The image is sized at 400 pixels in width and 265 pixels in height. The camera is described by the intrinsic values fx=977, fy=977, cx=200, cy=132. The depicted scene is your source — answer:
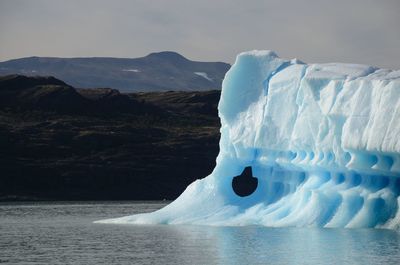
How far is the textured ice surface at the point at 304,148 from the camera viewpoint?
40000mm

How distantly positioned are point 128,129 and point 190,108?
27279mm

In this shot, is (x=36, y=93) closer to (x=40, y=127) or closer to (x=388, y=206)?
(x=40, y=127)

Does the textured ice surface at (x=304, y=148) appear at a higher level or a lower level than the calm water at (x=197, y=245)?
higher

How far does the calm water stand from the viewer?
33.9 m

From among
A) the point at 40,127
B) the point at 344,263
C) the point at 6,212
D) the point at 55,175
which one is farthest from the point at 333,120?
the point at 40,127

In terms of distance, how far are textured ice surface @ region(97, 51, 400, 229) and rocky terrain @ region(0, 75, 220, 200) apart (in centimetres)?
5432

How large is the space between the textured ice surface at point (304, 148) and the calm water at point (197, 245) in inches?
32.2

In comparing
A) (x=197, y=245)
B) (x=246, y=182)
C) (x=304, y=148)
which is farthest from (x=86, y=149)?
(x=197, y=245)

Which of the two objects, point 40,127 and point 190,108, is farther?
point 190,108

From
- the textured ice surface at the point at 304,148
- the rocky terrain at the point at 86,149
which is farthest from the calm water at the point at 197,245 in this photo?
the rocky terrain at the point at 86,149

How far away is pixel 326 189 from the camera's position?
42.5 metres

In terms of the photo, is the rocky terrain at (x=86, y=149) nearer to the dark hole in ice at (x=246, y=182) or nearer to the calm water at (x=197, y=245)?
the dark hole in ice at (x=246, y=182)

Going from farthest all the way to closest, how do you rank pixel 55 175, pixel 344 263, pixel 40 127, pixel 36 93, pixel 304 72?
pixel 36 93 < pixel 40 127 < pixel 55 175 < pixel 304 72 < pixel 344 263

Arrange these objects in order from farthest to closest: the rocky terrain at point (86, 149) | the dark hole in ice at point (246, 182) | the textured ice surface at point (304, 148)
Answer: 1. the dark hole in ice at point (246, 182)
2. the rocky terrain at point (86, 149)
3. the textured ice surface at point (304, 148)
